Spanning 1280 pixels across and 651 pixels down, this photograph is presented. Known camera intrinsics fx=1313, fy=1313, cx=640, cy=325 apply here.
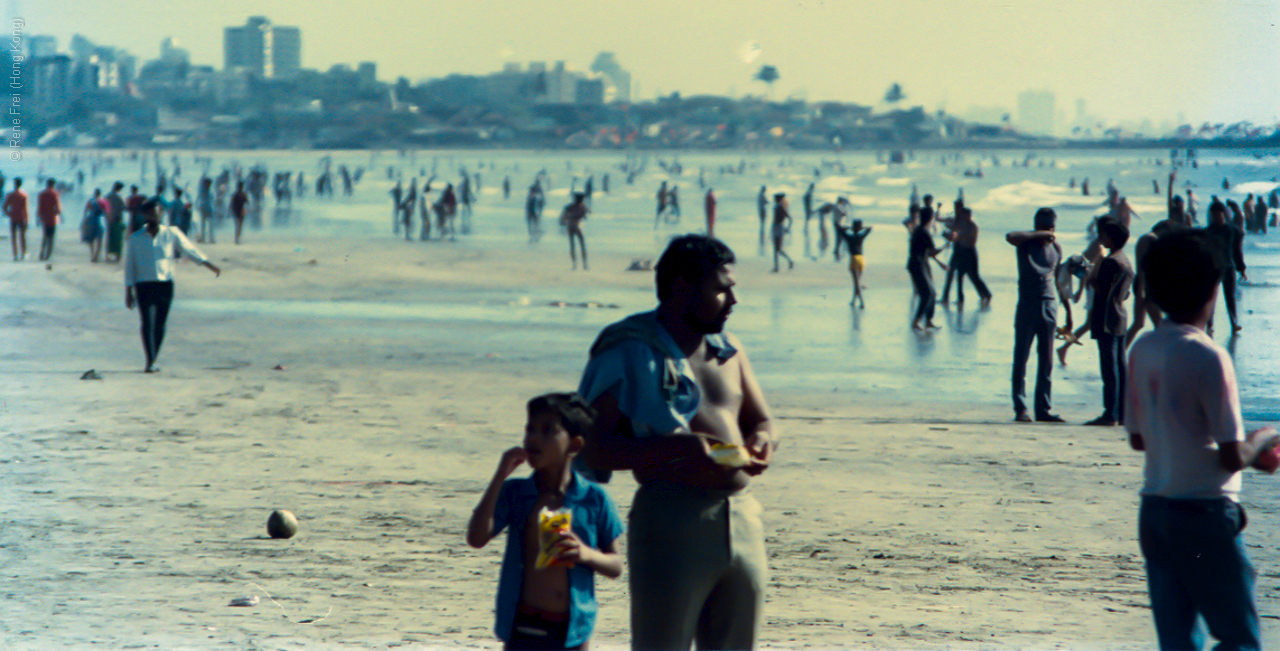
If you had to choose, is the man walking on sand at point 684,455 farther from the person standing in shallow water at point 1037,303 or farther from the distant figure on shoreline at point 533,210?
the distant figure on shoreline at point 533,210

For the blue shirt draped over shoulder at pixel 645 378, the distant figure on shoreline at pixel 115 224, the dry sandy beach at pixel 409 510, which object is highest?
the blue shirt draped over shoulder at pixel 645 378

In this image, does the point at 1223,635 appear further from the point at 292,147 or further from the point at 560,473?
the point at 292,147

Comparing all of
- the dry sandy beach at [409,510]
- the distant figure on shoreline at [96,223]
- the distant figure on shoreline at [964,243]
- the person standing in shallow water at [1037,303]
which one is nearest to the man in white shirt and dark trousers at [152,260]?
the dry sandy beach at [409,510]

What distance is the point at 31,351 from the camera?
14.6 metres

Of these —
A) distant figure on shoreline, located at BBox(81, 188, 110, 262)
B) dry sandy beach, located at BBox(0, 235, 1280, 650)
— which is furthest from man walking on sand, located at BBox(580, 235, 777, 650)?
distant figure on shoreline, located at BBox(81, 188, 110, 262)

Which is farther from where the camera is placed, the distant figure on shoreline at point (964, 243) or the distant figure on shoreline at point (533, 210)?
the distant figure on shoreline at point (533, 210)

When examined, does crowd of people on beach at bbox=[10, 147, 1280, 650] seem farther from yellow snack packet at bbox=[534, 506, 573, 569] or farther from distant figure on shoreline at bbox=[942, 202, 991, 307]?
distant figure on shoreline at bbox=[942, 202, 991, 307]

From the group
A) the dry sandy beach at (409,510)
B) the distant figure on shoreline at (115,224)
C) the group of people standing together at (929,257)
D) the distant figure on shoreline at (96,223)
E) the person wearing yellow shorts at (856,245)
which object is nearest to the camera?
the dry sandy beach at (409,510)

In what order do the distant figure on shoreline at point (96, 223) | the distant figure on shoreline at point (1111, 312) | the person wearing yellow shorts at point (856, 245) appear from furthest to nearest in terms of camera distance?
the distant figure on shoreline at point (96, 223) → the person wearing yellow shorts at point (856, 245) → the distant figure on shoreline at point (1111, 312)

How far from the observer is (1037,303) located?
34.1 feet

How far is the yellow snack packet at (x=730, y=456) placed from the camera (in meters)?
3.33

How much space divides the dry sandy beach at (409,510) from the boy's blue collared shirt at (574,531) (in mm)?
1675

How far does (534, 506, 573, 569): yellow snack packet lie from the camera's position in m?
3.38

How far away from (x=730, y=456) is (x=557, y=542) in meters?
0.50
